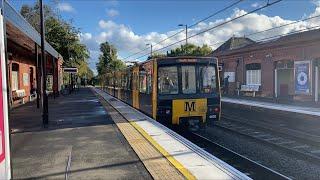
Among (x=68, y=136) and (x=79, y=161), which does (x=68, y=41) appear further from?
(x=79, y=161)

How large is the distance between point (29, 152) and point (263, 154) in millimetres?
5923

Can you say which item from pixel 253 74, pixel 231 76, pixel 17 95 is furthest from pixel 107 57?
pixel 17 95

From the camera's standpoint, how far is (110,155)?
9477mm

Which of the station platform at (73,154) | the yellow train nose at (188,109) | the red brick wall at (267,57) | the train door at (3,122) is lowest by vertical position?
the station platform at (73,154)

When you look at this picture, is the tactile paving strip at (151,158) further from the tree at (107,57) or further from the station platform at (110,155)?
the tree at (107,57)

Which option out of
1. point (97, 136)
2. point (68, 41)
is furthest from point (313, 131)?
point (68, 41)

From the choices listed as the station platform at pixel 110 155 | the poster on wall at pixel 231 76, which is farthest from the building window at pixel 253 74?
the station platform at pixel 110 155

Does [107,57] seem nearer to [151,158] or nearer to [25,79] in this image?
[25,79]

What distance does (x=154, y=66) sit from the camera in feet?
49.2

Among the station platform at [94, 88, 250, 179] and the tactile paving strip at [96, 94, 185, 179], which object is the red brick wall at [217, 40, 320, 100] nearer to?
the station platform at [94, 88, 250, 179]

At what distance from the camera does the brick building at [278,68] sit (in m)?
26.9

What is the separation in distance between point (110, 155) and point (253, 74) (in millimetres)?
28288

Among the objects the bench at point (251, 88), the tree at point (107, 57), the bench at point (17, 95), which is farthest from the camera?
the tree at point (107, 57)

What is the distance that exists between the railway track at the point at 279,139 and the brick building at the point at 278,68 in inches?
419
